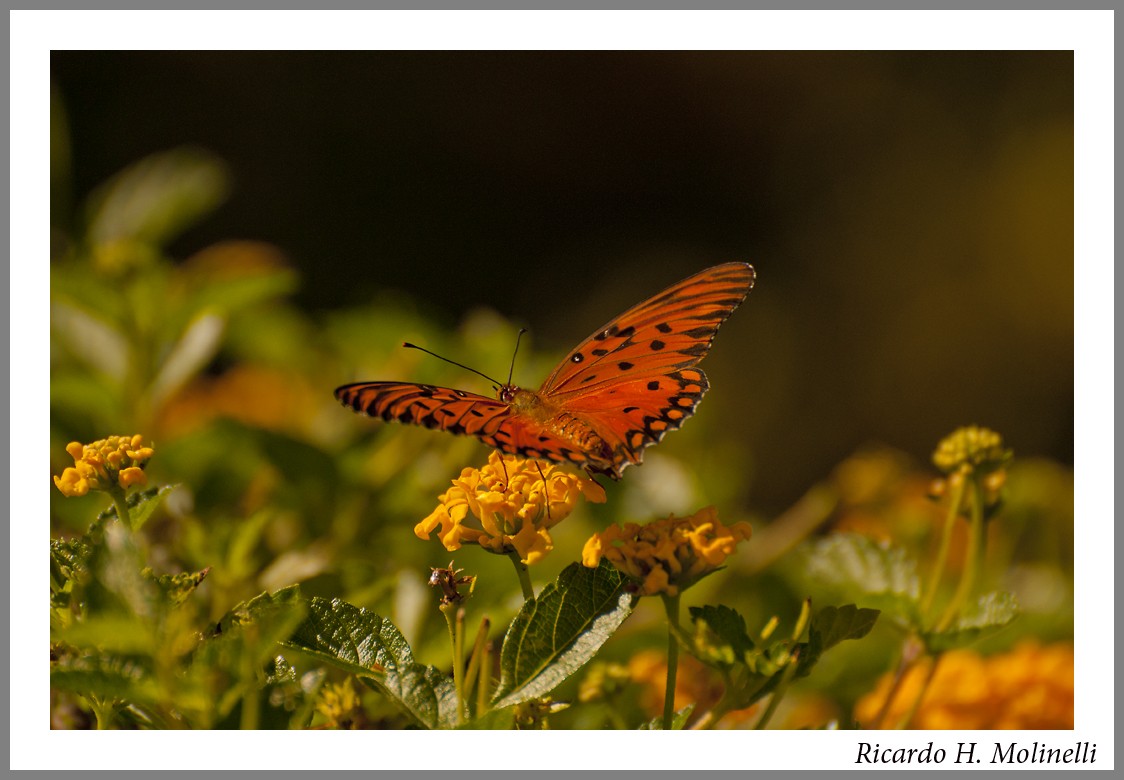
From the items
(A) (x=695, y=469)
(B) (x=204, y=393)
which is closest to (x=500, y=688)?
(A) (x=695, y=469)

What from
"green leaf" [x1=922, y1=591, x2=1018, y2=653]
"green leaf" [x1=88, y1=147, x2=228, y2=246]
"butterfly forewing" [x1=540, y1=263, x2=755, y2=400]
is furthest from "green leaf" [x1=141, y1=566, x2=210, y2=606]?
"green leaf" [x1=88, y1=147, x2=228, y2=246]

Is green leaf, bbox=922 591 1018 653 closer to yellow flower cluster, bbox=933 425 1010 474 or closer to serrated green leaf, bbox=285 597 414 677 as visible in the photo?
yellow flower cluster, bbox=933 425 1010 474

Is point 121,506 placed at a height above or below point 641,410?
below

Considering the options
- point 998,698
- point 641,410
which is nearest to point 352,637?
point 641,410

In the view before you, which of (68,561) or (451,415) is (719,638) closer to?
(451,415)

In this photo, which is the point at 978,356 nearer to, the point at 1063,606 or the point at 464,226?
the point at 464,226
